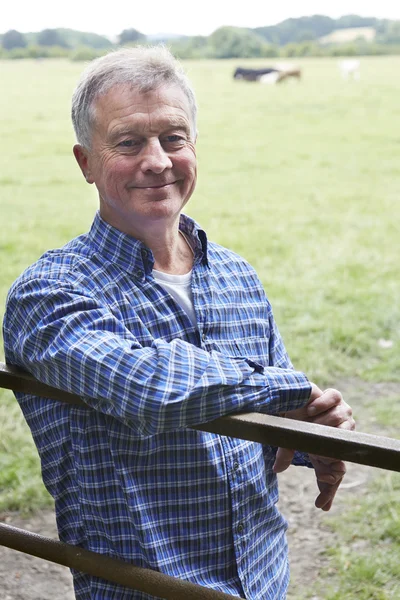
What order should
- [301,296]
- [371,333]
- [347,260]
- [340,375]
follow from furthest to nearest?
[347,260] < [301,296] < [371,333] < [340,375]

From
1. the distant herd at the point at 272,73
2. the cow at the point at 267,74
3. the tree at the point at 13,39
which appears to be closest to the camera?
the tree at the point at 13,39

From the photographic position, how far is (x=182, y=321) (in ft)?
5.21

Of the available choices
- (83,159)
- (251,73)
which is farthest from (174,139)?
(251,73)

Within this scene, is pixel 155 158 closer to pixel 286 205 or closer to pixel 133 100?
pixel 133 100

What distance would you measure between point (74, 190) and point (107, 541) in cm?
908

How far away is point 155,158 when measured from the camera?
5.29 feet

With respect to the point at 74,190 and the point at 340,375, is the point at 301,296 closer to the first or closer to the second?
the point at 340,375

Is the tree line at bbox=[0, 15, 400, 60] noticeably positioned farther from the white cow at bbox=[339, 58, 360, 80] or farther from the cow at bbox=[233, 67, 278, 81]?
the white cow at bbox=[339, 58, 360, 80]

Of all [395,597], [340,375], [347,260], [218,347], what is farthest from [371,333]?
[218,347]

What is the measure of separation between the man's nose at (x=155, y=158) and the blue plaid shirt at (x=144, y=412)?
0.47 feet

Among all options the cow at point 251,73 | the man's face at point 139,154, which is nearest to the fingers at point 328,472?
the man's face at point 139,154

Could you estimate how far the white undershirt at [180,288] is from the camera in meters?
1.63

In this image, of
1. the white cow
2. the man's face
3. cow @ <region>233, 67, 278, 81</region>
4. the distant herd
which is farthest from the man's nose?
cow @ <region>233, 67, 278, 81</region>

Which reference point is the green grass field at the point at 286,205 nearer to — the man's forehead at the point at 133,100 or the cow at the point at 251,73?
the man's forehead at the point at 133,100
